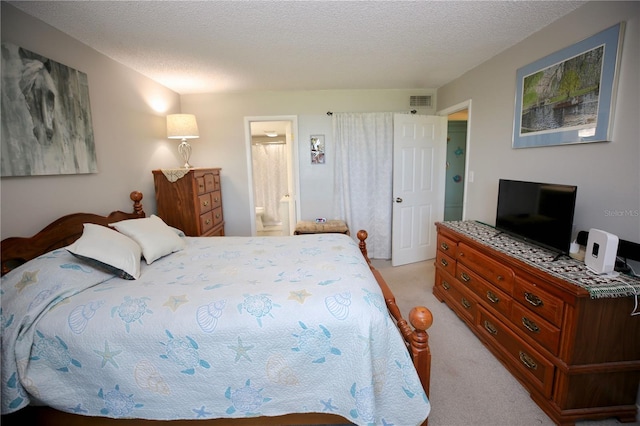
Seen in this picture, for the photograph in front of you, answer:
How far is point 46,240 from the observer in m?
1.78

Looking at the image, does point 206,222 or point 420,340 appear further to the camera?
point 206,222

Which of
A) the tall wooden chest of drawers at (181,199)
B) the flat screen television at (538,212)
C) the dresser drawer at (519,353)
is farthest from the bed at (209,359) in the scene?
the tall wooden chest of drawers at (181,199)

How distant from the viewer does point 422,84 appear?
3.62 m

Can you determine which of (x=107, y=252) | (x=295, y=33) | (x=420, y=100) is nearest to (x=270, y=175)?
(x=420, y=100)

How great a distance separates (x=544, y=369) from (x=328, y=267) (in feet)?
4.58

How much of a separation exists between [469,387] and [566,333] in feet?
2.24

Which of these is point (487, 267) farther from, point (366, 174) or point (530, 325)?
point (366, 174)

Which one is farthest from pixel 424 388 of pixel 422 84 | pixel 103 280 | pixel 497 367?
pixel 422 84

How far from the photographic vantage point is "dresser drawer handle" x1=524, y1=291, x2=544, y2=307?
1627 millimetres

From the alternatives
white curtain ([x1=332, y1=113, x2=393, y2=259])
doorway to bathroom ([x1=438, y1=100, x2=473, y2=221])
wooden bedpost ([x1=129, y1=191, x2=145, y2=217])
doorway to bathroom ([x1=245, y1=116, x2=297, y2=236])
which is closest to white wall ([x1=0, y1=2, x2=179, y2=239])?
wooden bedpost ([x1=129, y1=191, x2=145, y2=217])

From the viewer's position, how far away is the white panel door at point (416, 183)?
370 centimetres

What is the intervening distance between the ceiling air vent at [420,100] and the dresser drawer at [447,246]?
2.06 metres

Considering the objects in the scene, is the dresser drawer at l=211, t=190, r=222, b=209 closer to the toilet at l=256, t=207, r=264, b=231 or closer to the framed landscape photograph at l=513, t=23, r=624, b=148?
the toilet at l=256, t=207, r=264, b=231

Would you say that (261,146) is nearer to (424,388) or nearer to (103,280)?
(103,280)
